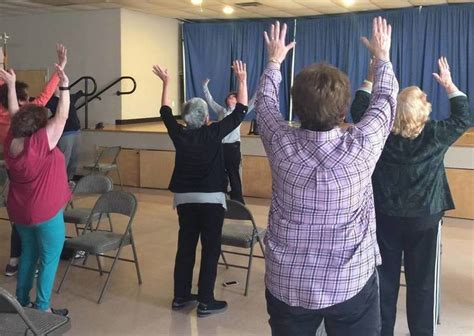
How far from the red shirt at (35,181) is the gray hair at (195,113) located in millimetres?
763

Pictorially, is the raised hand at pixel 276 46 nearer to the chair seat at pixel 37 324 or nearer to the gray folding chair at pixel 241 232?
the chair seat at pixel 37 324

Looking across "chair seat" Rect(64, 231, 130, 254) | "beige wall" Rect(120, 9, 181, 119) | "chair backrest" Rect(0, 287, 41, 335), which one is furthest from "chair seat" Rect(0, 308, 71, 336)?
"beige wall" Rect(120, 9, 181, 119)

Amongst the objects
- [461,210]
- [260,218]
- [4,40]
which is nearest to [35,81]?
[4,40]

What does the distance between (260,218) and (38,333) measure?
13.0 ft

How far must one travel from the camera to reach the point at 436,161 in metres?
2.54

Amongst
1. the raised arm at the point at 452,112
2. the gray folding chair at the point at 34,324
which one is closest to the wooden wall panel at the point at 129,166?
the gray folding chair at the point at 34,324

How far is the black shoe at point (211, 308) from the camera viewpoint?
3.39 meters

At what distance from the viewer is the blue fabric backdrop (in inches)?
380

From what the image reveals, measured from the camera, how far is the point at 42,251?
302 centimetres

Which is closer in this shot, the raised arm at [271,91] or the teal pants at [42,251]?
the raised arm at [271,91]

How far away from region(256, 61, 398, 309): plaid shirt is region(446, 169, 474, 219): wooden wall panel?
15.8ft

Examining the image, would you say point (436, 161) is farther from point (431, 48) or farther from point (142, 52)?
point (142, 52)

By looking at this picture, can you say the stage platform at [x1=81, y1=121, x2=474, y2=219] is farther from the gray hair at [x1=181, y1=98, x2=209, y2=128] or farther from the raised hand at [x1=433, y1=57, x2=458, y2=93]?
the raised hand at [x1=433, y1=57, x2=458, y2=93]

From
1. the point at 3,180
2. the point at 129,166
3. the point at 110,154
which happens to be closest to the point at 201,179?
the point at 3,180
